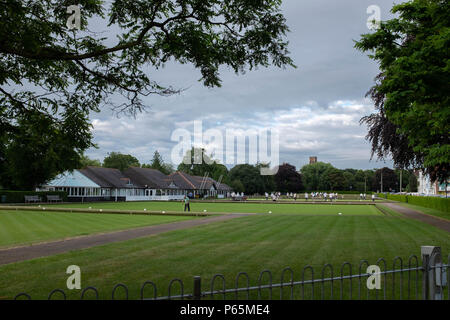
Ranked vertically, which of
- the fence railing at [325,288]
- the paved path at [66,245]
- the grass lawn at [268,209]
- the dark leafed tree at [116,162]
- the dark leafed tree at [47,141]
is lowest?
the grass lawn at [268,209]

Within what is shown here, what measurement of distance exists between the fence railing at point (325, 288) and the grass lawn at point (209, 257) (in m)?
0.14

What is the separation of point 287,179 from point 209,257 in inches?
4275

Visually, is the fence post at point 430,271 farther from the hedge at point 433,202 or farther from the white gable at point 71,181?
the white gable at point 71,181

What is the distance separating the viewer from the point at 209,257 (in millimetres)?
11305

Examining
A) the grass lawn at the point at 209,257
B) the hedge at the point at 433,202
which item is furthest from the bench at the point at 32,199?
the hedge at the point at 433,202

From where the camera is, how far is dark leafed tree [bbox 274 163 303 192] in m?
117

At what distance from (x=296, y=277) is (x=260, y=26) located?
5823mm

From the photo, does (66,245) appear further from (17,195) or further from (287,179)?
(287,179)

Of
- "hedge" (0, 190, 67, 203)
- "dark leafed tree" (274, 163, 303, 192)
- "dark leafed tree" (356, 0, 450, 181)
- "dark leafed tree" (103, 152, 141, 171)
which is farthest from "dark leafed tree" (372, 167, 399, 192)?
"dark leafed tree" (356, 0, 450, 181)

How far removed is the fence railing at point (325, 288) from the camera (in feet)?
15.8

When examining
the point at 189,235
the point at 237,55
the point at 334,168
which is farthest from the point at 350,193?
the point at 237,55

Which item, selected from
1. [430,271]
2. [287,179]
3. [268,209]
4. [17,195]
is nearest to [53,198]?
[17,195]

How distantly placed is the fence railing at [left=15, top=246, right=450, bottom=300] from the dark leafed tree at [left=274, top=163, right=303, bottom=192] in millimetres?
106734
